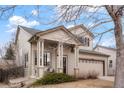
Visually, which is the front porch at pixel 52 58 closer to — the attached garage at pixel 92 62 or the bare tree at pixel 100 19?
the attached garage at pixel 92 62

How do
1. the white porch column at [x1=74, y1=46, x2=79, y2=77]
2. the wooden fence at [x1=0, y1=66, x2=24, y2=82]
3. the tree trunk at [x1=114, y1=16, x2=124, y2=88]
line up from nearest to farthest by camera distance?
the wooden fence at [x1=0, y1=66, x2=24, y2=82]
the tree trunk at [x1=114, y1=16, x2=124, y2=88]
the white porch column at [x1=74, y1=46, x2=79, y2=77]

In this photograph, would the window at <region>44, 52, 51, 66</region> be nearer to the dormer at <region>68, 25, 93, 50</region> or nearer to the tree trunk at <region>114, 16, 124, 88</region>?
the dormer at <region>68, 25, 93, 50</region>

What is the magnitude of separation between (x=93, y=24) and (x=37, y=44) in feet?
3.39

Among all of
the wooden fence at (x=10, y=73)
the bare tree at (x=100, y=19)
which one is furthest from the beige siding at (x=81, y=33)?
the wooden fence at (x=10, y=73)

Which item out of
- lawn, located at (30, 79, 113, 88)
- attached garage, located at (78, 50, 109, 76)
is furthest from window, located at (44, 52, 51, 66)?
attached garage, located at (78, 50, 109, 76)

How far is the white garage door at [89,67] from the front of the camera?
384cm

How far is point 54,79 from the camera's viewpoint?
11.9 feet

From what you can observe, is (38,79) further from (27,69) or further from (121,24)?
(121,24)

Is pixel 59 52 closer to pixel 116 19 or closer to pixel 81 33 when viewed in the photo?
pixel 81 33

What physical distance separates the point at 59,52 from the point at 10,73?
0.90 metres

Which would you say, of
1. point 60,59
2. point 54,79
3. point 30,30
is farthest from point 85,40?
point 30,30

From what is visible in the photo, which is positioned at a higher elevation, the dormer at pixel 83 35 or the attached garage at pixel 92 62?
the dormer at pixel 83 35

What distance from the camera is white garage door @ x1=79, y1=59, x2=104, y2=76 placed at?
384 centimetres

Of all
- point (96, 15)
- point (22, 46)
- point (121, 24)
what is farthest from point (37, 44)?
point (121, 24)
